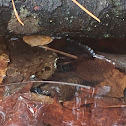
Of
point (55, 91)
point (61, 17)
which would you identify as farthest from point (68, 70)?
point (61, 17)

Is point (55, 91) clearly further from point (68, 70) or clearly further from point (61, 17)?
point (61, 17)

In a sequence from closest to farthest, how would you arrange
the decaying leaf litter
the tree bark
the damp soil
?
the tree bark → the decaying leaf litter → the damp soil

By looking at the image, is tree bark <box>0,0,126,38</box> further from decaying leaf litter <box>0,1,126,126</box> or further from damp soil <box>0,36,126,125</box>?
damp soil <box>0,36,126,125</box>

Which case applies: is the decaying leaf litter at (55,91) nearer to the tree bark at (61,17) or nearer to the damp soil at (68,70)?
the damp soil at (68,70)

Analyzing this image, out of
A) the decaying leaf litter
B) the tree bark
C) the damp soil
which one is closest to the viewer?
the tree bark

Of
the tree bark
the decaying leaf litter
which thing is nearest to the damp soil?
the decaying leaf litter

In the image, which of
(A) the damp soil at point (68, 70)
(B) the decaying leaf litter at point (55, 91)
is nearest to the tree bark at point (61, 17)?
(B) the decaying leaf litter at point (55, 91)

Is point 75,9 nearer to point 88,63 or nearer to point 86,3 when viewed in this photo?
point 86,3

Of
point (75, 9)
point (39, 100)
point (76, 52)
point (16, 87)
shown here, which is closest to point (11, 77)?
point (16, 87)
